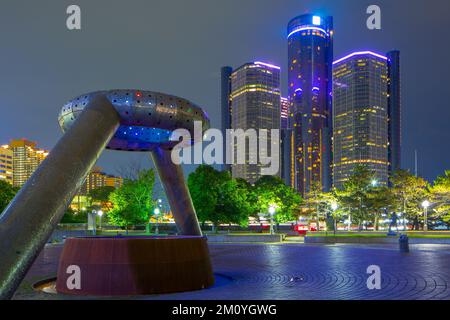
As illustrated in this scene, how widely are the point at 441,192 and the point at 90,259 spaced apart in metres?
36.4

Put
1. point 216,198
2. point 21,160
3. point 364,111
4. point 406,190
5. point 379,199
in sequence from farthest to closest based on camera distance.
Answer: point 21,160, point 364,111, point 379,199, point 216,198, point 406,190

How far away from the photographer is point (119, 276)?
39.1 ft

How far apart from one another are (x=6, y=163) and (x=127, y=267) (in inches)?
7481

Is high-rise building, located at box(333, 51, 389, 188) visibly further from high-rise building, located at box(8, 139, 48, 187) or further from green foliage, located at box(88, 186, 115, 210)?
high-rise building, located at box(8, 139, 48, 187)

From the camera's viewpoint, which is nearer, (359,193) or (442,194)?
(442,194)

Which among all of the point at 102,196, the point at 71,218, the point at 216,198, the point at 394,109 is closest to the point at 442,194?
the point at 216,198

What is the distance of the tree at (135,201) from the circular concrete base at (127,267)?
36.5 meters

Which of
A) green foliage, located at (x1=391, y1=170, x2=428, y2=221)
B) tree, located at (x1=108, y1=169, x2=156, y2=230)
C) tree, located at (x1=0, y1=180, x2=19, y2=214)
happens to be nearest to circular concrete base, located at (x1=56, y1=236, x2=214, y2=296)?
tree, located at (x1=108, y1=169, x2=156, y2=230)

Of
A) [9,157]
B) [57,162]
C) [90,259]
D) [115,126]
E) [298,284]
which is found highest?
[9,157]

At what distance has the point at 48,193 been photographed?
32.0 feet

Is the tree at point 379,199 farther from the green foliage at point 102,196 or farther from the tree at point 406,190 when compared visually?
the green foliage at point 102,196

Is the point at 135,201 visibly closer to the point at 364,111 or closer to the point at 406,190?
the point at 406,190

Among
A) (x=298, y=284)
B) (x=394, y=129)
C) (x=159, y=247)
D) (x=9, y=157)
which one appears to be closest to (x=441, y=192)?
(x=298, y=284)
